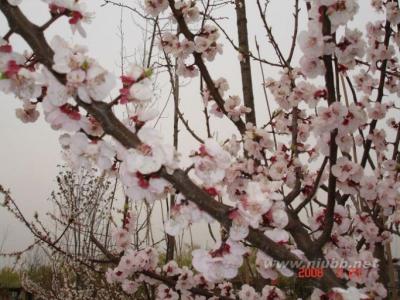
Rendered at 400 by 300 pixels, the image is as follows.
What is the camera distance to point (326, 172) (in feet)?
9.24

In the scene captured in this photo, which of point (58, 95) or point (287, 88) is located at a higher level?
point (287, 88)

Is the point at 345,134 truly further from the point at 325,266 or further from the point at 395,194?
the point at 395,194

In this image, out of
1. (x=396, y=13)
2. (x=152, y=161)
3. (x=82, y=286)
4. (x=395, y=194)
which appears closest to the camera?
(x=152, y=161)

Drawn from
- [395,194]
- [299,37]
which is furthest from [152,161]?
[395,194]

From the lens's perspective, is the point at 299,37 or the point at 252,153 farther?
the point at 252,153

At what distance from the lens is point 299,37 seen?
169cm

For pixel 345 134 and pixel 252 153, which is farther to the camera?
pixel 252 153

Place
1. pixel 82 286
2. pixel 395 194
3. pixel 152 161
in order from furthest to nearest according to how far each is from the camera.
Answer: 1. pixel 82 286
2. pixel 395 194
3. pixel 152 161

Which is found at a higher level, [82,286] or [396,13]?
[396,13]

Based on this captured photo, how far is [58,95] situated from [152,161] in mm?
341

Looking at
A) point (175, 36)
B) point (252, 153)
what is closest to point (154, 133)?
point (252, 153)

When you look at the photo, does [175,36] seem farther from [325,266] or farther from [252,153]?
[325,266]

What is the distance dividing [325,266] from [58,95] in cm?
113

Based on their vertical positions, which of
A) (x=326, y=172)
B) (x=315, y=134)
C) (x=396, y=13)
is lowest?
(x=315, y=134)
